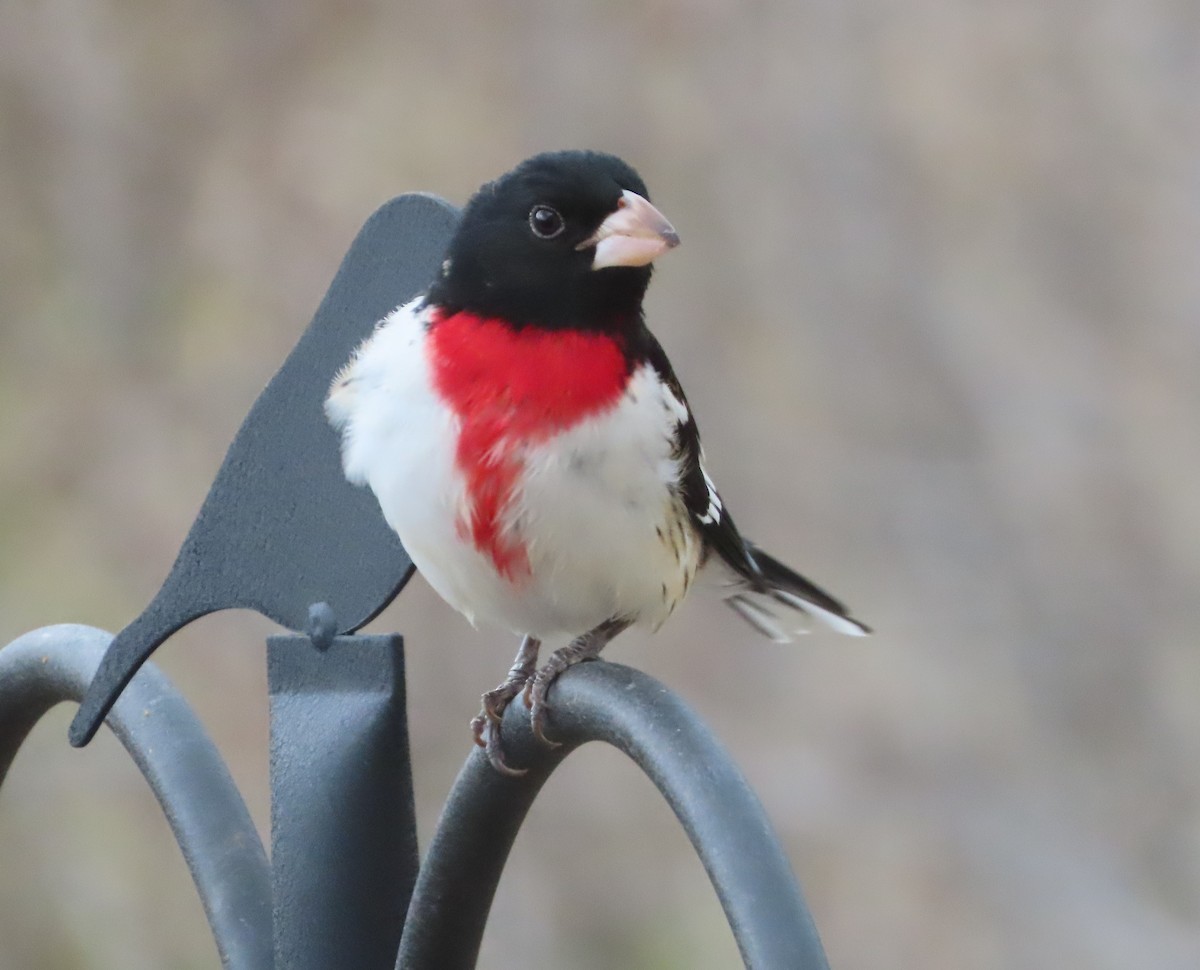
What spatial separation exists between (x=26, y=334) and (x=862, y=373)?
2.33m

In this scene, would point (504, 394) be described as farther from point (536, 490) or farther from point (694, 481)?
point (694, 481)

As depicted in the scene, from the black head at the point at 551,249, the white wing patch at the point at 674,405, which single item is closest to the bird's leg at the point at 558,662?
the white wing patch at the point at 674,405

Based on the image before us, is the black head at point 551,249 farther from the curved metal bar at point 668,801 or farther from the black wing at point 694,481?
the curved metal bar at point 668,801

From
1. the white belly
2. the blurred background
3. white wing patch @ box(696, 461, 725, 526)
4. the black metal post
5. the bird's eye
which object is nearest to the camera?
the black metal post

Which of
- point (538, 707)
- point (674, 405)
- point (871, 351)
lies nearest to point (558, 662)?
point (538, 707)

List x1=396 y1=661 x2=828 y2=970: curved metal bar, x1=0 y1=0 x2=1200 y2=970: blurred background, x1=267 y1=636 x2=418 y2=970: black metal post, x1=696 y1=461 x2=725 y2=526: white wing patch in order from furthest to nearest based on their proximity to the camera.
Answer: x1=0 y1=0 x2=1200 y2=970: blurred background
x1=696 y1=461 x2=725 y2=526: white wing patch
x1=267 y1=636 x2=418 y2=970: black metal post
x1=396 y1=661 x2=828 y2=970: curved metal bar

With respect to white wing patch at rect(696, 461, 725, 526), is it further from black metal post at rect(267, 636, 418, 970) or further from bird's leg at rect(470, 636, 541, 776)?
black metal post at rect(267, 636, 418, 970)

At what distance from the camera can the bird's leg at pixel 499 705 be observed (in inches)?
62.1

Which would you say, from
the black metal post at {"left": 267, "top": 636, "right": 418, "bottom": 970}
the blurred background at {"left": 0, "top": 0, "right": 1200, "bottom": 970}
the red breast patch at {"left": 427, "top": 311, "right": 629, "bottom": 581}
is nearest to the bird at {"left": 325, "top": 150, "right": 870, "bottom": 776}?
the red breast patch at {"left": 427, "top": 311, "right": 629, "bottom": 581}

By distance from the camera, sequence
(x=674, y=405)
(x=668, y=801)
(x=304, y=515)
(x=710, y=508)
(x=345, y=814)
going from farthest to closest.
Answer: (x=710, y=508)
(x=674, y=405)
(x=304, y=515)
(x=345, y=814)
(x=668, y=801)

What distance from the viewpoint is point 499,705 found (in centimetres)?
184

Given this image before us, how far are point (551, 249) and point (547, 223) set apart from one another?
0.03 m

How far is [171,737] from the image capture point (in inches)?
66.1

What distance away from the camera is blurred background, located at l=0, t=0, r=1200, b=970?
489 cm
